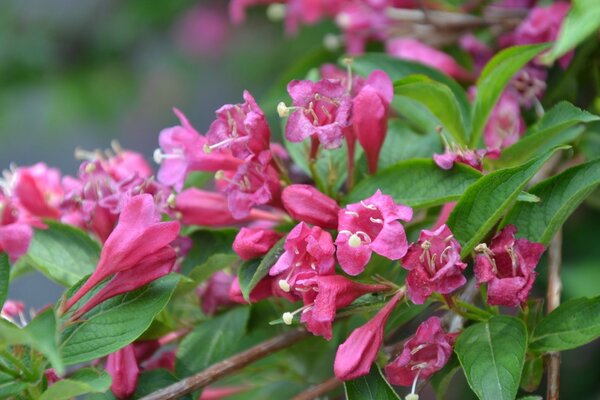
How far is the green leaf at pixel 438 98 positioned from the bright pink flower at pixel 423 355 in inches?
10.9

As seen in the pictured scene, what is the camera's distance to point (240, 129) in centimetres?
99

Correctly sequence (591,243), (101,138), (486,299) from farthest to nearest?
(101,138) → (591,243) → (486,299)

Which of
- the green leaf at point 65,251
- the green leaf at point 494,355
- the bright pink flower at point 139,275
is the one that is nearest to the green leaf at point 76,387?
the bright pink flower at point 139,275

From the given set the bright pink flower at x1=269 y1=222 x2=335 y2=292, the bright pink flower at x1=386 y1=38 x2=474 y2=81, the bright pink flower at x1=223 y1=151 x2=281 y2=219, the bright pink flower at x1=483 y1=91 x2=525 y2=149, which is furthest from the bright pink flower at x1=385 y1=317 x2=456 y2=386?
the bright pink flower at x1=386 y1=38 x2=474 y2=81

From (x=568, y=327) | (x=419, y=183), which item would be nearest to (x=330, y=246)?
(x=419, y=183)

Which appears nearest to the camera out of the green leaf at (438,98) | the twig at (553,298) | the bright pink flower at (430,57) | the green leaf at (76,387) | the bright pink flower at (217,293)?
the green leaf at (76,387)

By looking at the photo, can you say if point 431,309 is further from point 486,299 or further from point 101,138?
point 101,138

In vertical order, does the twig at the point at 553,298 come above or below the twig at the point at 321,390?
above

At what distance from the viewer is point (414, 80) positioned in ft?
3.40

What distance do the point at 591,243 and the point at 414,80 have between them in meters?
0.95

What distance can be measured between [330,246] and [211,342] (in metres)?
0.26

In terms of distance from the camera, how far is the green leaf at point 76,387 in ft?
2.73

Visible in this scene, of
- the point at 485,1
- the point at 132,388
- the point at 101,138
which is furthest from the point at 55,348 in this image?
the point at 101,138

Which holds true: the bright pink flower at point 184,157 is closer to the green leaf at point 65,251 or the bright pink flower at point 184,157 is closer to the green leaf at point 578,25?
the green leaf at point 65,251
